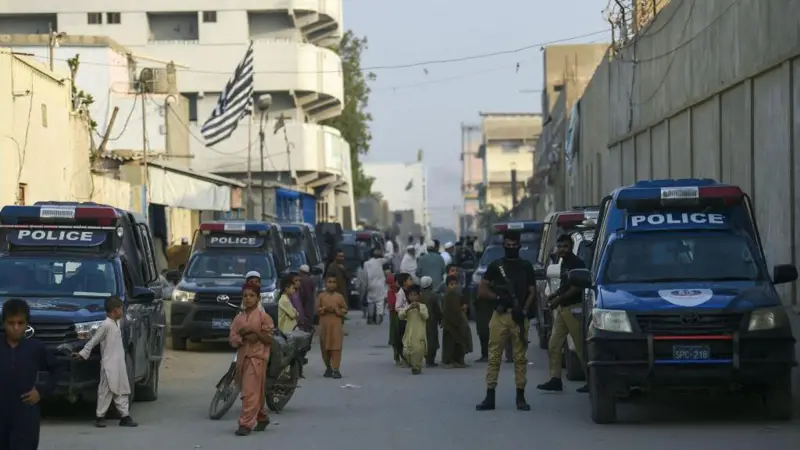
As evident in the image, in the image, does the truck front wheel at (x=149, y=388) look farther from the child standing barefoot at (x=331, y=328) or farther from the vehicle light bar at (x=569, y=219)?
the vehicle light bar at (x=569, y=219)

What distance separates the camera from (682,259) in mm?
15258

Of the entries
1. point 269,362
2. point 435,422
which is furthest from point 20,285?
point 435,422

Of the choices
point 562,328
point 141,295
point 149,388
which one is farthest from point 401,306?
point 141,295

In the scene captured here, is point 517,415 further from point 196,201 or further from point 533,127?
point 533,127

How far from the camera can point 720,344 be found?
14.0 meters

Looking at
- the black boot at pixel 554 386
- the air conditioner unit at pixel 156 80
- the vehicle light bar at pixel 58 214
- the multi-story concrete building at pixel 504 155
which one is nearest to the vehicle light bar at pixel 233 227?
the vehicle light bar at pixel 58 214

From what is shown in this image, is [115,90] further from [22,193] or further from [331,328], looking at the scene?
[331,328]

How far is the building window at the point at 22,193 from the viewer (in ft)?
98.9

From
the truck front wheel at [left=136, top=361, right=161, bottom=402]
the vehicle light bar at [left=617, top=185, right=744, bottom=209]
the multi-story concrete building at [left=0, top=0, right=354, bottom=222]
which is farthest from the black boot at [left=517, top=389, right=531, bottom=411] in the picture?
the multi-story concrete building at [left=0, top=0, right=354, bottom=222]

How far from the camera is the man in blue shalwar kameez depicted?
377 inches

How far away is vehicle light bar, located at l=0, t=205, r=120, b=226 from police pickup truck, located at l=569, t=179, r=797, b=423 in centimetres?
621

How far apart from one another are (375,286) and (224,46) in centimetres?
4152

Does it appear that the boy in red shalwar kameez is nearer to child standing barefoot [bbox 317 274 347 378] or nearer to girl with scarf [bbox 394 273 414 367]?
child standing barefoot [bbox 317 274 347 378]

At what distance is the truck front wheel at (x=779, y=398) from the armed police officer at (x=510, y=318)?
297 centimetres
